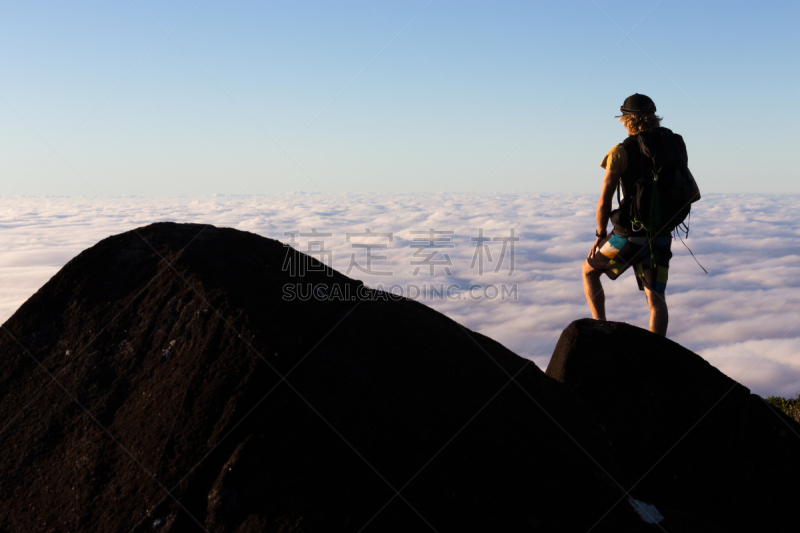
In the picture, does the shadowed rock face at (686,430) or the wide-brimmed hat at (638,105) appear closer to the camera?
the shadowed rock face at (686,430)

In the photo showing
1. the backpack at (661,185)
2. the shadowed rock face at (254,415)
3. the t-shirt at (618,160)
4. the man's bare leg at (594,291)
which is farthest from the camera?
the man's bare leg at (594,291)

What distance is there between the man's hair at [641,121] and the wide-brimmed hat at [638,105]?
0.04 metres

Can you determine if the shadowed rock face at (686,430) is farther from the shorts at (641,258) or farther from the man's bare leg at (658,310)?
the shorts at (641,258)

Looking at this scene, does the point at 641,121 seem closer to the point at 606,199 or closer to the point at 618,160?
the point at 618,160

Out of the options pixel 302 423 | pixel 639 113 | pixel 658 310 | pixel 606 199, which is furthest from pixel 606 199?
pixel 302 423

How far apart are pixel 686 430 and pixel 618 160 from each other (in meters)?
2.79

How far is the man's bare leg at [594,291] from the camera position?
21.7ft

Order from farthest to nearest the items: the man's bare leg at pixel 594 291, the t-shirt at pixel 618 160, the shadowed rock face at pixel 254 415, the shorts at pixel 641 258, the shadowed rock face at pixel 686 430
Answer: the man's bare leg at pixel 594 291, the shorts at pixel 641 258, the t-shirt at pixel 618 160, the shadowed rock face at pixel 686 430, the shadowed rock face at pixel 254 415

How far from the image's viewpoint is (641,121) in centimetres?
605

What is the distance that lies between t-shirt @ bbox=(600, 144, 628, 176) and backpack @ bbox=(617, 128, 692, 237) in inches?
6.9

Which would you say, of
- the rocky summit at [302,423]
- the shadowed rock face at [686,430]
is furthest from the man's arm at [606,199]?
the rocky summit at [302,423]

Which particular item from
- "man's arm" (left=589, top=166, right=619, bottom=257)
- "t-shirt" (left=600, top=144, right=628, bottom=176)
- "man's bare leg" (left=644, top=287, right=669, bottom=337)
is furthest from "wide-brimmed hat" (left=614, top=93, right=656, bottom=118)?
"man's bare leg" (left=644, top=287, right=669, bottom=337)

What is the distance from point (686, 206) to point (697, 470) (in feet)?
8.63

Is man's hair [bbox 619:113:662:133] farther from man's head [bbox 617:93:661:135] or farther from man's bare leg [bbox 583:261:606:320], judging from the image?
man's bare leg [bbox 583:261:606:320]
